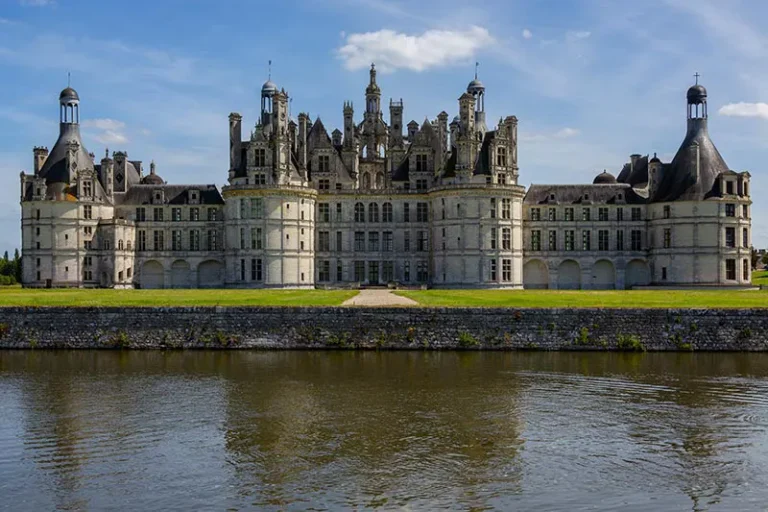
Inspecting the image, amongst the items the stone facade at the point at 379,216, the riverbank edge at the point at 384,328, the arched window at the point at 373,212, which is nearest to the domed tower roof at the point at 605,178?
the stone facade at the point at 379,216

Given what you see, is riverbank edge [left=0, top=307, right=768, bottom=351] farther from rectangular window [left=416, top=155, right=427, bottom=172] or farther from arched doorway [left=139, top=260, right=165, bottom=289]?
rectangular window [left=416, top=155, right=427, bottom=172]

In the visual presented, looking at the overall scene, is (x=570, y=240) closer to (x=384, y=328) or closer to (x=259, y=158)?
(x=259, y=158)

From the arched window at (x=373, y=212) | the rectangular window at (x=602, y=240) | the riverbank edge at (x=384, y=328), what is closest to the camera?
the riverbank edge at (x=384, y=328)

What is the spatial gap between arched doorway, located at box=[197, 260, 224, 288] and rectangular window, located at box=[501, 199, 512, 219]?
24.4 m

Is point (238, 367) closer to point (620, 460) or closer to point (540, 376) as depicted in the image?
point (540, 376)

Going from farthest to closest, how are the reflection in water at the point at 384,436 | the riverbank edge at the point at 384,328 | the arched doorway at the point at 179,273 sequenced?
1. the arched doorway at the point at 179,273
2. the riverbank edge at the point at 384,328
3. the reflection in water at the point at 384,436

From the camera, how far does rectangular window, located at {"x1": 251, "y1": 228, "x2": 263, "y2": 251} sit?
67562 mm

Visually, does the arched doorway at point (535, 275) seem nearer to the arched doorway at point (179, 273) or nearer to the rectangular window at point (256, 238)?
the rectangular window at point (256, 238)

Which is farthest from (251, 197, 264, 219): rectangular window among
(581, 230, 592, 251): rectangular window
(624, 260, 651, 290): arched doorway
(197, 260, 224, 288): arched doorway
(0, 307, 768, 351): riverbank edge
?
(624, 260, 651, 290): arched doorway

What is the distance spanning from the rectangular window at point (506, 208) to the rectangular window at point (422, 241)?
7338mm

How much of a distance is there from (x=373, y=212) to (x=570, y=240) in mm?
16927

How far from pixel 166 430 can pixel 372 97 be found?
57.6 metres

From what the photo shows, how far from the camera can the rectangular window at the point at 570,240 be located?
72.6 m

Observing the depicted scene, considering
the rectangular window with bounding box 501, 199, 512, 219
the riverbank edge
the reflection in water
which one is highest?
the rectangular window with bounding box 501, 199, 512, 219
